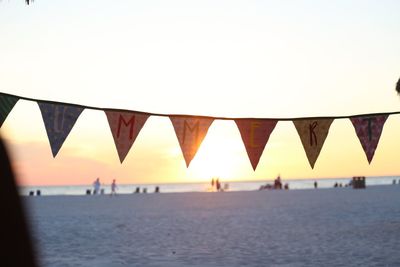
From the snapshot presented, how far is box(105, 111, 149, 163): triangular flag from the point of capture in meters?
10.3

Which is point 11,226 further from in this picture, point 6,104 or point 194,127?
point 194,127

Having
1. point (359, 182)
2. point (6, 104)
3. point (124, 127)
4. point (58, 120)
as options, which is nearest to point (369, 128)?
point (124, 127)

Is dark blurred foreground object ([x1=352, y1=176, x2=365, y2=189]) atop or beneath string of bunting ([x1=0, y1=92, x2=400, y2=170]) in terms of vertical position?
beneath

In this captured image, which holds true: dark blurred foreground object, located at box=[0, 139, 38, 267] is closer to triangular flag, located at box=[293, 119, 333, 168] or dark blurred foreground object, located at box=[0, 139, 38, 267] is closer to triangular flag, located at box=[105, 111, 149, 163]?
triangular flag, located at box=[105, 111, 149, 163]

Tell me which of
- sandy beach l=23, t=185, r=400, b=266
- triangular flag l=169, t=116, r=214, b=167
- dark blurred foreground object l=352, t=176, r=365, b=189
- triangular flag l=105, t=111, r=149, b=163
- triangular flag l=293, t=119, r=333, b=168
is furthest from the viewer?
dark blurred foreground object l=352, t=176, r=365, b=189

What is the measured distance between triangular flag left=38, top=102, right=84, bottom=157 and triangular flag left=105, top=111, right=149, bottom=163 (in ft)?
2.03

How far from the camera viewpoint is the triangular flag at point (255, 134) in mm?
11250

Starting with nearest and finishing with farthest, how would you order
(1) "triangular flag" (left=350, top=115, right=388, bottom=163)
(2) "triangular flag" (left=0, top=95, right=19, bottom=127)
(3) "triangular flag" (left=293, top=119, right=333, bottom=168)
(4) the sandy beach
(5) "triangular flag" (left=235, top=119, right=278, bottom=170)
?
(2) "triangular flag" (left=0, top=95, right=19, bottom=127), (5) "triangular flag" (left=235, top=119, right=278, bottom=170), (3) "triangular flag" (left=293, top=119, right=333, bottom=168), (1) "triangular flag" (left=350, top=115, right=388, bottom=163), (4) the sandy beach

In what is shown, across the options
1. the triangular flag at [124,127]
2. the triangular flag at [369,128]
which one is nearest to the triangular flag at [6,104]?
the triangular flag at [124,127]

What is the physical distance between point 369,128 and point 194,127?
350 centimetres

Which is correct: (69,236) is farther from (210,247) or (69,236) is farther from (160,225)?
(210,247)

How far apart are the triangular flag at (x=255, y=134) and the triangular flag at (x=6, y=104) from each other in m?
4.06

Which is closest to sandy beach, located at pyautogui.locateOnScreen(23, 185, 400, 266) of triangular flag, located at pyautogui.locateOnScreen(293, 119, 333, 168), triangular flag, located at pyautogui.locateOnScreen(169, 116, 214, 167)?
triangular flag, located at pyautogui.locateOnScreen(293, 119, 333, 168)

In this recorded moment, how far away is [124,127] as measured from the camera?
1051 centimetres
